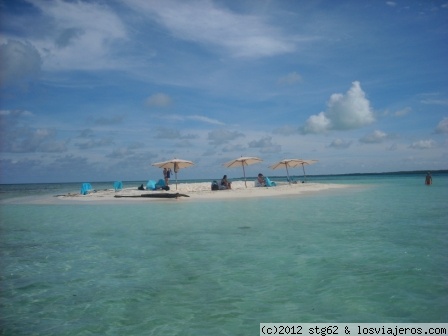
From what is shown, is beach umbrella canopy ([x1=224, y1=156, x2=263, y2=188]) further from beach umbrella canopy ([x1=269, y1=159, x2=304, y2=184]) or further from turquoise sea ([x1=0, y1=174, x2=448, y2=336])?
turquoise sea ([x1=0, y1=174, x2=448, y2=336])

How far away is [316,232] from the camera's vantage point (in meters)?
11.2

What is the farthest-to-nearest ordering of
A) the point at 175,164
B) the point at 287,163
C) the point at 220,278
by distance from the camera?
the point at 287,163 < the point at 175,164 < the point at 220,278

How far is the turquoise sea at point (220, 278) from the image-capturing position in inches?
194

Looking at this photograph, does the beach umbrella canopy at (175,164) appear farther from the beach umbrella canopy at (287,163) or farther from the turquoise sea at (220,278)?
the turquoise sea at (220,278)

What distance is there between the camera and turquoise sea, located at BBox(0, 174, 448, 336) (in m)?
4.94

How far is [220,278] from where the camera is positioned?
6.72m

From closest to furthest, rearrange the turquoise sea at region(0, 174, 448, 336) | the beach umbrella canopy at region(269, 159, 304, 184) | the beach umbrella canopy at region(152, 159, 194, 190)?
the turquoise sea at region(0, 174, 448, 336), the beach umbrella canopy at region(152, 159, 194, 190), the beach umbrella canopy at region(269, 159, 304, 184)

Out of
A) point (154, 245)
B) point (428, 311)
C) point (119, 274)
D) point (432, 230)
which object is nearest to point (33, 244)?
point (154, 245)

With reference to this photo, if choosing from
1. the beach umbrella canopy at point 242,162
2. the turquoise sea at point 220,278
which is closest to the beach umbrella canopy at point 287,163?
the beach umbrella canopy at point 242,162

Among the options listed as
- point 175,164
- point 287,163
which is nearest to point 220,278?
point 175,164

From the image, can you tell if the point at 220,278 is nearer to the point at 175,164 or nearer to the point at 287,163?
the point at 175,164

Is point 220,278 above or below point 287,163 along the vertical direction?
below

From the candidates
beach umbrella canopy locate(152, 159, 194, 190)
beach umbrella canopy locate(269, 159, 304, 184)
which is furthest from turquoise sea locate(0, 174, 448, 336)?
beach umbrella canopy locate(269, 159, 304, 184)

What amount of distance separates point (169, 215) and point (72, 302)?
456 inches
